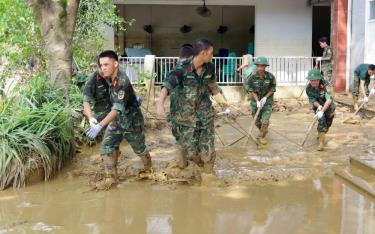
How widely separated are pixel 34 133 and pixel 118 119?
128 cm

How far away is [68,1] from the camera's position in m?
8.04

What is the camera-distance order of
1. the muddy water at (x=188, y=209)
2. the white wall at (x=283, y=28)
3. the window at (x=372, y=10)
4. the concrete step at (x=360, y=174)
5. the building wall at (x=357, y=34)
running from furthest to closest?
the white wall at (x=283, y=28), the building wall at (x=357, y=34), the window at (x=372, y=10), the concrete step at (x=360, y=174), the muddy water at (x=188, y=209)

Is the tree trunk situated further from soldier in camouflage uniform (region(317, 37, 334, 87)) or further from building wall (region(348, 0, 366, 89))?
building wall (region(348, 0, 366, 89))

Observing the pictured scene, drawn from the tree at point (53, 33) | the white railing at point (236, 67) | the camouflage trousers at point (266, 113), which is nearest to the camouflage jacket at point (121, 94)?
the tree at point (53, 33)

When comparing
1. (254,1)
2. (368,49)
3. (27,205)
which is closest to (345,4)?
(368,49)

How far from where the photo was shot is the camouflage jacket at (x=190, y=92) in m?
6.11

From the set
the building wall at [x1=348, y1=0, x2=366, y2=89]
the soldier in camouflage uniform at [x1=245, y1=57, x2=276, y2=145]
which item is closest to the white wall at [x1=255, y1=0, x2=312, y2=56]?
the building wall at [x1=348, y1=0, x2=366, y2=89]

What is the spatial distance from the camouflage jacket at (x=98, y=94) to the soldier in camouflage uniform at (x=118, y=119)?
0.19 meters

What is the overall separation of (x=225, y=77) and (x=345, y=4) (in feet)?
13.3

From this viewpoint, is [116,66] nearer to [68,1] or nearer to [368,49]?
[68,1]

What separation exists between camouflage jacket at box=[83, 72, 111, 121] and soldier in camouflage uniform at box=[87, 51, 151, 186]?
0.19 meters

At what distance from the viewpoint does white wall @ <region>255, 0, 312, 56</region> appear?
630 inches

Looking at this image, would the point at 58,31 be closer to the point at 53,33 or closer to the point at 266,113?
the point at 53,33

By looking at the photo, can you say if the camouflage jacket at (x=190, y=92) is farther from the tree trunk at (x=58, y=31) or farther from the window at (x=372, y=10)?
the window at (x=372, y=10)
